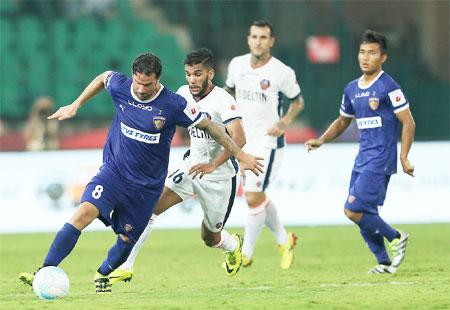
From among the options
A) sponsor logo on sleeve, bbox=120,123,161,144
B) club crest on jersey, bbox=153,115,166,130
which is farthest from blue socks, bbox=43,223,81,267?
club crest on jersey, bbox=153,115,166,130

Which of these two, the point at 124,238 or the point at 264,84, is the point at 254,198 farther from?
the point at 124,238

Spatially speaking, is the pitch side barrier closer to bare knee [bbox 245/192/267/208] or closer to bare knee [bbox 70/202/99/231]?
bare knee [bbox 245/192/267/208]

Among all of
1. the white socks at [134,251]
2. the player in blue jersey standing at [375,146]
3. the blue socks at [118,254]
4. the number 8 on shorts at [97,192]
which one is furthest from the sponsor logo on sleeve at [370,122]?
the number 8 on shorts at [97,192]

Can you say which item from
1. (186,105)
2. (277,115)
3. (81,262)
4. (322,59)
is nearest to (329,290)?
(186,105)

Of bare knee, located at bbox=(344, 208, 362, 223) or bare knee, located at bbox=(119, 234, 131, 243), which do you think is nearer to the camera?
bare knee, located at bbox=(119, 234, 131, 243)

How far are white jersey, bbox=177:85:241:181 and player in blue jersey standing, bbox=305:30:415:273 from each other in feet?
4.15

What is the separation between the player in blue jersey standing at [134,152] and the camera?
958cm

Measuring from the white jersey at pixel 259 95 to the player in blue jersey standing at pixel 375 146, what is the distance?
1563mm

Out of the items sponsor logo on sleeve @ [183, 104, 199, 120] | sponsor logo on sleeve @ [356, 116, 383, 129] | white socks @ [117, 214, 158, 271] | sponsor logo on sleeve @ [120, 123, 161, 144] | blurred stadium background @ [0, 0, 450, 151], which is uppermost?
Result: sponsor logo on sleeve @ [183, 104, 199, 120]

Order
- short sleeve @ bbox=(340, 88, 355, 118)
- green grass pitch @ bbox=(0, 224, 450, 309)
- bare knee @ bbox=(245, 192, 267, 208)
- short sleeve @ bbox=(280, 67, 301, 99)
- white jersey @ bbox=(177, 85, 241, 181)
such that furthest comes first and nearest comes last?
short sleeve @ bbox=(280, 67, 301, 99)
bare knee @ bbox=(245, 192, 267, 208)
short sleeve @ bbox=(340, 88, 355, 118)
white jersey @ bbox=(177, 85, 241, 181)
green grass pitch @ bbox=(0, 224, 450, 309)

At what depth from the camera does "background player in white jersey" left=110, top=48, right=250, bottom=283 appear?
10.7 metres

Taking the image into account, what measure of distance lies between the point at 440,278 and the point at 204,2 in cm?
1195

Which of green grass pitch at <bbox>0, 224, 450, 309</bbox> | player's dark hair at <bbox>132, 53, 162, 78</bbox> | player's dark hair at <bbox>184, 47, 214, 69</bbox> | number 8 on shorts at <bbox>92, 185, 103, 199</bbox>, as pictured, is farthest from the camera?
player's dark hair at <bbox>184, 47, 214, 69</bbox>

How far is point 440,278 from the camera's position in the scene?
11.1 m
